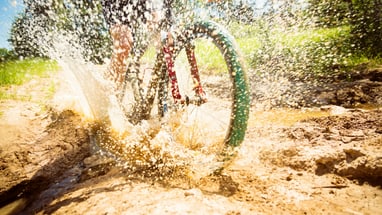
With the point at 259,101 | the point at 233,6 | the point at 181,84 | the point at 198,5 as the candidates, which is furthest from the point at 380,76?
the point at 233,6

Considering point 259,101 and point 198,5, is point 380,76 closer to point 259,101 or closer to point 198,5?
point 259,101

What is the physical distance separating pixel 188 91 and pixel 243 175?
2.95ft

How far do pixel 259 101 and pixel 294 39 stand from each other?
4177mm

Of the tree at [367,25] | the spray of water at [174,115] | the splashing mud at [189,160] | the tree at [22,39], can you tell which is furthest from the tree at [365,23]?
the tree at [22,39]

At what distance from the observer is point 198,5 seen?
2.93 metres

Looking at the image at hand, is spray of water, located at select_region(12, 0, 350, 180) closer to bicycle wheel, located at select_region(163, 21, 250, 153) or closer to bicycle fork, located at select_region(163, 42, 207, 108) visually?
bicycle wheel, located at select_region(163, 21, 250, 153)

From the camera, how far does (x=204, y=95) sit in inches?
89.0

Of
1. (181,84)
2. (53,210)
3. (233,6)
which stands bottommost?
(53,210)

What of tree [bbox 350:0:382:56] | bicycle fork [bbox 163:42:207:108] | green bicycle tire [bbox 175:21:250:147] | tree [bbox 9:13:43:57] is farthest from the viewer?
tree [bbox 9:13:43:57]

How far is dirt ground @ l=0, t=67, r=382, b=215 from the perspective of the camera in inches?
56.9

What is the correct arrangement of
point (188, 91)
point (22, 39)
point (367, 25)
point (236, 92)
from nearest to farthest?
point (236, 92) < point (188, 91) < point (367, 25) < point (22, 39)

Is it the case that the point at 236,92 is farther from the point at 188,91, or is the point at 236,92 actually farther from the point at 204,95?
the point at 188,91

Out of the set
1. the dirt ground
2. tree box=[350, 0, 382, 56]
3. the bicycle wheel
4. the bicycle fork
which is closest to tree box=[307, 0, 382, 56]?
tree box=[350, 0, 382, 56]

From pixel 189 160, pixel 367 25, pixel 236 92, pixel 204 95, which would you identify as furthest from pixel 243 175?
pixel 367 25
